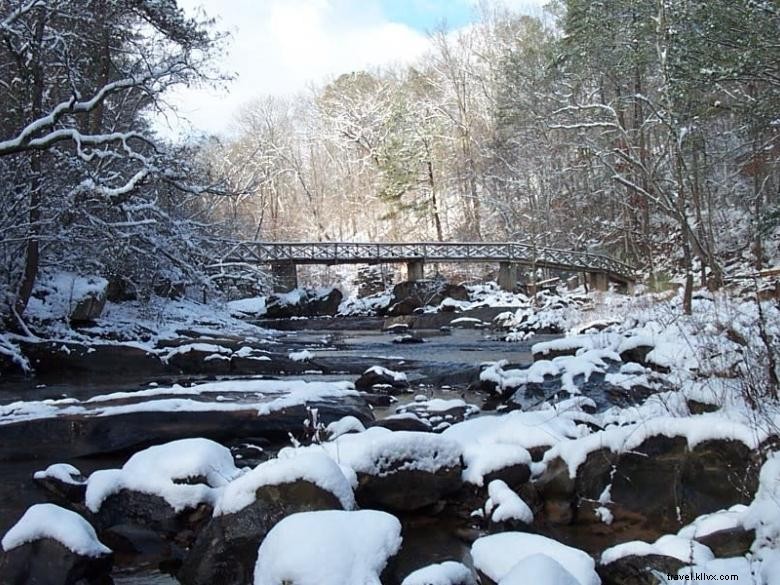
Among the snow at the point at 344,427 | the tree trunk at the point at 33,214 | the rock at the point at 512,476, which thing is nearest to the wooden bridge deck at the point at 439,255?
the tree trunk at the point at 33,214

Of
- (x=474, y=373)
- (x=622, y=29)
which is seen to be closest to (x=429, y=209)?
(x=622, y=29)

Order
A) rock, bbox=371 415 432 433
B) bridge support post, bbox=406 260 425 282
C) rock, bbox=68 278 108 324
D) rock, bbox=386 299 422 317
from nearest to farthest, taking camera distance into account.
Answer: rock, bbox=371 415 432 433
rock, bbox=68 278 108 324
rock, bbox=386 299 422 317
bridge support post, bbox=406 260 425 282

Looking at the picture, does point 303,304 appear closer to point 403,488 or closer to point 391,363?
point 391,363

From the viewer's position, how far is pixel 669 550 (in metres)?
3.52

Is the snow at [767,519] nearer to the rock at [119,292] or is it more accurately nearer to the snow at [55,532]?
the snow at [55,532]

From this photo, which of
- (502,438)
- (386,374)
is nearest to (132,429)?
(502,438)

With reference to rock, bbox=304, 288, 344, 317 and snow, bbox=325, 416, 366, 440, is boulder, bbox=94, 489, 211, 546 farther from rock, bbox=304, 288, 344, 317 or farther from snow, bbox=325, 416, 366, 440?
rock, bbox=304, 288, 344, 317

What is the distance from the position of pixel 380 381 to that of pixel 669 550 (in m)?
6.79

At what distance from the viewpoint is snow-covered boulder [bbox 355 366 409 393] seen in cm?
998

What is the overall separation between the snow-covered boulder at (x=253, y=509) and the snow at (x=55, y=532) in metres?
0.56

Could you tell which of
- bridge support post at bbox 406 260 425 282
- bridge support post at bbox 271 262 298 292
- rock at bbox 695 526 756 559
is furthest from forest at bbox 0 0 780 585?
bridge support post at bbox 406 260 425 282

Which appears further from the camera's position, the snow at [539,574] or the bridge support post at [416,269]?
the bridge support post at [416,269]

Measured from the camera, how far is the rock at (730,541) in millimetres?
3525

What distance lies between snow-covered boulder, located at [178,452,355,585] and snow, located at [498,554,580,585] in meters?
1.41
